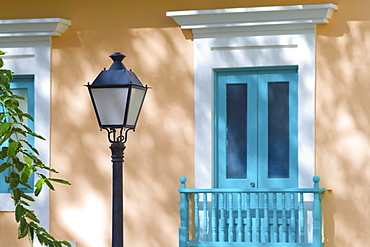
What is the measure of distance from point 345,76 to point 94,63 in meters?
2.54

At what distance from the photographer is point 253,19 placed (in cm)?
739

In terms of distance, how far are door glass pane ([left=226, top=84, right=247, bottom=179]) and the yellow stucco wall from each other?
0.38m

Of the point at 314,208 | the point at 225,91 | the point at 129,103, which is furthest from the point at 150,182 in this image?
the point at 129,103

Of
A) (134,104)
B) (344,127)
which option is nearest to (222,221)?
(344,127)

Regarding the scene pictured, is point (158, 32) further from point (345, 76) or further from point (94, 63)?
point (345, 76)

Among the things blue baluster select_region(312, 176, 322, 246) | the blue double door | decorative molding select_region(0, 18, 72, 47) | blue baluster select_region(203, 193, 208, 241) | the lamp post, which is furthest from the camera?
decorative molding select_region(0, 18, 72, 47)

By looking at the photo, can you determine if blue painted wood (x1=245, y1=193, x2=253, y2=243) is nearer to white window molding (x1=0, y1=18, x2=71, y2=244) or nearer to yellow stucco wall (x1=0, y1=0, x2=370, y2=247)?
yellow stucco wall (x1=0, y1=0, x2=370, y2=247)

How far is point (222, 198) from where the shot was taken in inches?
289

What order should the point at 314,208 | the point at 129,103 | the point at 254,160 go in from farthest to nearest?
the point at 254,160 < the point at 314,208 < the point at 129,103

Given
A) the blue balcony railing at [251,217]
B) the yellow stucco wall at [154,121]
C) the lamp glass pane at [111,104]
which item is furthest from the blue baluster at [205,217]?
the lamp glass pane at [111,104]

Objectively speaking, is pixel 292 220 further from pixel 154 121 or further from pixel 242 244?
pixel 154 121

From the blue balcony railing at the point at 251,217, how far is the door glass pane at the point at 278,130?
0.27 meters

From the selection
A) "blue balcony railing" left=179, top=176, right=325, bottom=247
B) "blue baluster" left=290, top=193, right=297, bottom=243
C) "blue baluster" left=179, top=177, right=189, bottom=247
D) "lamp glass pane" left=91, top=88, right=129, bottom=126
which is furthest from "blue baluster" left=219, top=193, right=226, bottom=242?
"lamp glass pane" left=91, top=88, right=129, bottom=126

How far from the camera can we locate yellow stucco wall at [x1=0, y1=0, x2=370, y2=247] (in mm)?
7250
